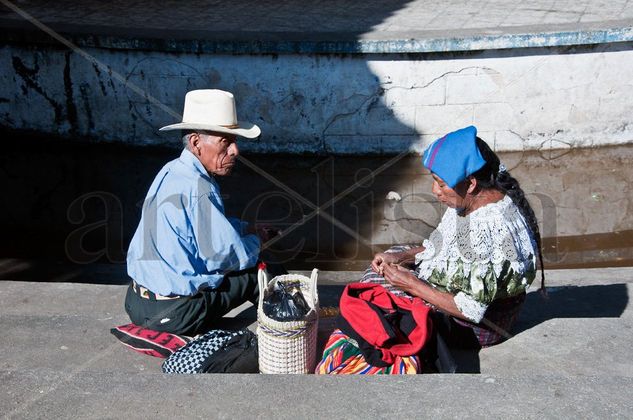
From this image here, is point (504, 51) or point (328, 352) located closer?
point (328, 352)

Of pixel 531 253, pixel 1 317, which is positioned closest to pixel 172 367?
pixel 1 317

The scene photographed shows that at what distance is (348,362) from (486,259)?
0.73m

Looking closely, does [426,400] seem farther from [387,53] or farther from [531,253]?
[387,53]

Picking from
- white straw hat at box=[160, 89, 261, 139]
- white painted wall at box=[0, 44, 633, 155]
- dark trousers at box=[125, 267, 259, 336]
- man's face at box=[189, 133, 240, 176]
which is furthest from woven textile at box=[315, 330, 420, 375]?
white painted wall at box=[0, 44, 633, 155]

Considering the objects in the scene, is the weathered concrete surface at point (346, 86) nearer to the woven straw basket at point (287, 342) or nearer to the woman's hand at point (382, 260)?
the woman's hand at point (382, 260)

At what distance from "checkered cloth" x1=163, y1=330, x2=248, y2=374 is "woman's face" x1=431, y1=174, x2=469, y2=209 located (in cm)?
110

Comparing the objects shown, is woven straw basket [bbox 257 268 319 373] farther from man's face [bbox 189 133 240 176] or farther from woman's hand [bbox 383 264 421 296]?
man's face [bbox 189 133 240 176]

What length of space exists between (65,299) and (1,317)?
0.52 meters

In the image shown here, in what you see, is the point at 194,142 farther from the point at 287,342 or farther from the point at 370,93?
the point at 370,93

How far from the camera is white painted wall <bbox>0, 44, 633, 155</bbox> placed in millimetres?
7430

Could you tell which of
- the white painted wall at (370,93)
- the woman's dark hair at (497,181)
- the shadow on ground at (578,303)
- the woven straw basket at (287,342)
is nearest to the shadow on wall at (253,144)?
the white painted wall at (370,93)

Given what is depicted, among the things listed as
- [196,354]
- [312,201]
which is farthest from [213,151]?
[312,201]

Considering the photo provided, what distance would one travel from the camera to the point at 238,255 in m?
3.76

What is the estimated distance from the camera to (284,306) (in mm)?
3357
